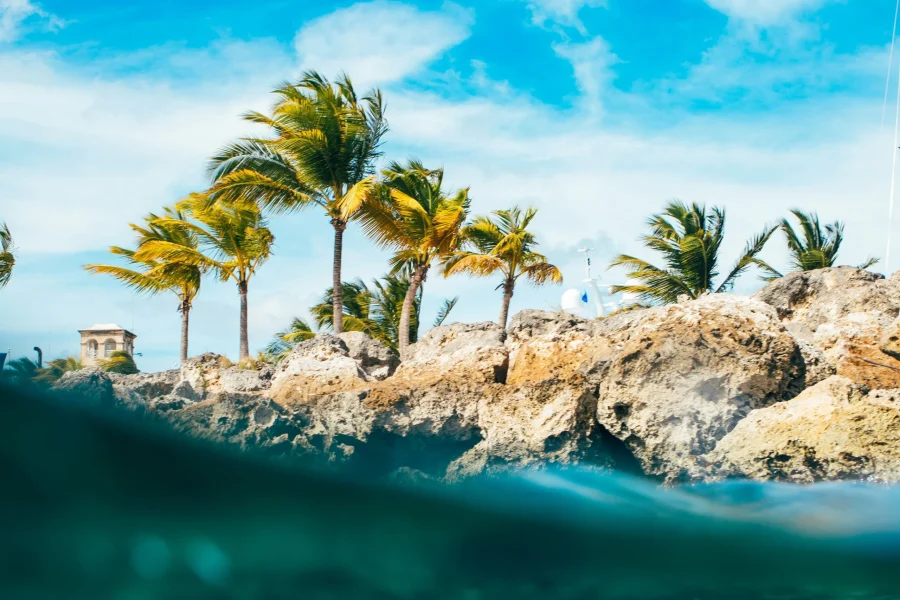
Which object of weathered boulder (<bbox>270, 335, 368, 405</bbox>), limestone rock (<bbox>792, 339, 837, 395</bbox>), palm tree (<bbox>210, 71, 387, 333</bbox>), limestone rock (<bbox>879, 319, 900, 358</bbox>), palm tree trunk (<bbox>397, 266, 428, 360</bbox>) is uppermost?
palm tree (<bbox>210, 71, 387, 333</bbox>)

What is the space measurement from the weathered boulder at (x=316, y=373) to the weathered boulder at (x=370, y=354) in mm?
1749

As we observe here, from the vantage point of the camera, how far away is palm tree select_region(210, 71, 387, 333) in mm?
17812

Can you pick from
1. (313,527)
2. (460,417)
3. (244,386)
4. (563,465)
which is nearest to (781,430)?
(563,465)

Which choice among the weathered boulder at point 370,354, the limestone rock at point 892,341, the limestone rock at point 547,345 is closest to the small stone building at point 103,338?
the weathered boulder at point 370,354

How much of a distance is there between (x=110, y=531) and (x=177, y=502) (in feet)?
0.79

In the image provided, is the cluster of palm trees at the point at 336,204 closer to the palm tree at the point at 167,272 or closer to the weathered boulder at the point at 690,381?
the palm tree at the point at 167,272

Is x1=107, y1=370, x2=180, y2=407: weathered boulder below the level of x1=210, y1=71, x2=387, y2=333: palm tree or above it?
below

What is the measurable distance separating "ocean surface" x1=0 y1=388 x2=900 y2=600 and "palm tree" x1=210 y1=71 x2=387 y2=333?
1413cm

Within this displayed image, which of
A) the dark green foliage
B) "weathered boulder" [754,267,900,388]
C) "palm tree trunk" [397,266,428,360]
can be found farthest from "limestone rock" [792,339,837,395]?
the dark green foliage

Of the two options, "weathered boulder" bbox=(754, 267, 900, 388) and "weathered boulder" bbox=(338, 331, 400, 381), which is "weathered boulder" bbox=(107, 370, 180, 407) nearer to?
"weathered boulder" bbox=(338, 331, 400, 381)

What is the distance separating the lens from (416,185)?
1880 cm

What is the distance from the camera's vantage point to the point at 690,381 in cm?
655

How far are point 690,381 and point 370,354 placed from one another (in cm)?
692

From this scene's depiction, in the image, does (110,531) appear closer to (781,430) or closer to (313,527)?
(313,527)
